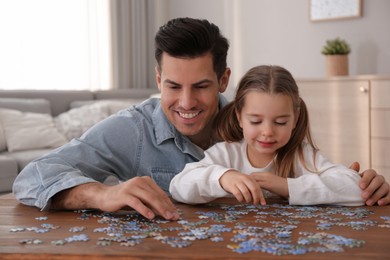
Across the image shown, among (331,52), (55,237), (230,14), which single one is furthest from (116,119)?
(230,14)

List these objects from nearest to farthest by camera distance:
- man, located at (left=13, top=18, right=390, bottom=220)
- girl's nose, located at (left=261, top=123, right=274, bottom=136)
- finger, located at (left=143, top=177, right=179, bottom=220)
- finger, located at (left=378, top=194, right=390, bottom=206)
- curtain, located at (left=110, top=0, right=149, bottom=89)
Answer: finger, located at (left=143, top=177, right=179, bottom=220), finger, located at (left=378, top=194, right=390, bottom=206), girl's nose, located at (left=261, top=123, right=274, bottom=136), man, located at (left=13, top=18, right=390, bottom=220), curtain, located at (left=110, top=0, right=149, bottom=89)

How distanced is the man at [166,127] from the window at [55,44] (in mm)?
4902

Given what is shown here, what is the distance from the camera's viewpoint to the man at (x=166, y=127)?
6.61 ft

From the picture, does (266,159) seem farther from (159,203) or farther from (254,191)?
(159,203)

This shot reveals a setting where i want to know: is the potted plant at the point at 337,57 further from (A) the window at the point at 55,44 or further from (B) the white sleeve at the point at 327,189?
(B) the white sleeve at the point at 327,189

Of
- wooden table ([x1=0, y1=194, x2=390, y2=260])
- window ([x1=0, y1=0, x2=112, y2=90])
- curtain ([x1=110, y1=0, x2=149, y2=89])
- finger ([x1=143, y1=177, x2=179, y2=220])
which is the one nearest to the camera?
wooden table ([x1=0, y1=194, x2=390, y2=260])

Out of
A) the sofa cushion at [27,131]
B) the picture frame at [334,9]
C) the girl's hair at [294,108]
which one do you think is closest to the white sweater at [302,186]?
the girl's hair at [294,108]

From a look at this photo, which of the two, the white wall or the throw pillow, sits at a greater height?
the white wall

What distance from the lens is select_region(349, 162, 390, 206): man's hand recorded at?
1677 mm

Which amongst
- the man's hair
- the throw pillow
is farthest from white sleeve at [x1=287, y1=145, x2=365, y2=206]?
the throw pillow

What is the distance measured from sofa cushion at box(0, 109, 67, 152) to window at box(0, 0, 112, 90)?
1.01 m

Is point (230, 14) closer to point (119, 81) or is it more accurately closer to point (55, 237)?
point (119, 81)

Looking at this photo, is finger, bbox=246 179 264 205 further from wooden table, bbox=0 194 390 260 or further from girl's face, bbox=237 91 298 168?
girl's face, bbox=237 91 298 168

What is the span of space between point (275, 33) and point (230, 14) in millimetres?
710
